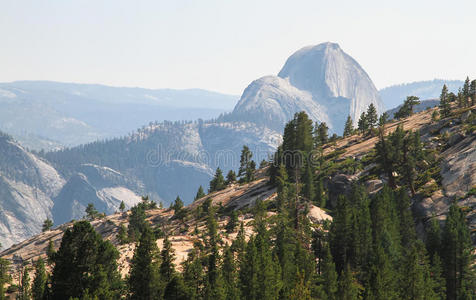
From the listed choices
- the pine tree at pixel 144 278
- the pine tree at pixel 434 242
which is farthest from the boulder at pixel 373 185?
the pine tree at pixel 144 278

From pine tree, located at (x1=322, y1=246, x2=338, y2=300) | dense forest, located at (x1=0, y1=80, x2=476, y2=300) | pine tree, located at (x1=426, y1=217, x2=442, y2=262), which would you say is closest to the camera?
dense forest, located at (x1=0, y1=80, x2=476, y2=300)

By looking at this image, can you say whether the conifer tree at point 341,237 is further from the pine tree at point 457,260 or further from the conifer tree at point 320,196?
the conifer tree at point 320,196

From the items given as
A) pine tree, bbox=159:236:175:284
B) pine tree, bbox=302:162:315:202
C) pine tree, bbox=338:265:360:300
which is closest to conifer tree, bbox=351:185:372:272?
pine tree, bbox=338:265:360:300

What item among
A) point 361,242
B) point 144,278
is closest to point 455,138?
point 361,242

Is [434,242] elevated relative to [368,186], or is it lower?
lower

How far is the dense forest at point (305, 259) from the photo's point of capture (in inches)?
2279

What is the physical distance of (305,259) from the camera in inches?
2822

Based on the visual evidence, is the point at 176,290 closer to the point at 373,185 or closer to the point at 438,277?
the point at 438,277

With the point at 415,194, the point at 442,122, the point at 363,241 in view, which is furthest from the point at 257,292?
the point at 442,122

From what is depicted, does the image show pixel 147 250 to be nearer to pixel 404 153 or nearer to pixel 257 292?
pixel 257 292

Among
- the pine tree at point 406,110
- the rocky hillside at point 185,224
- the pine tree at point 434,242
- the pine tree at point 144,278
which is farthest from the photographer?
the pine tree at point 406,110

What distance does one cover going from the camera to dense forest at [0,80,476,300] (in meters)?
57.9

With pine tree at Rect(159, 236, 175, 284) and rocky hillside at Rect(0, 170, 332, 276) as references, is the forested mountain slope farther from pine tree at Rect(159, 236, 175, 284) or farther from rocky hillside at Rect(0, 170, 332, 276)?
rocky hillside at Rect(0, 170, 332, 276)

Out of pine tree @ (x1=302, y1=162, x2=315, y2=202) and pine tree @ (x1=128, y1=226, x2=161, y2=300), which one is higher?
pine tree @ (x1=302, y1=162, x2=315, y2=202)
